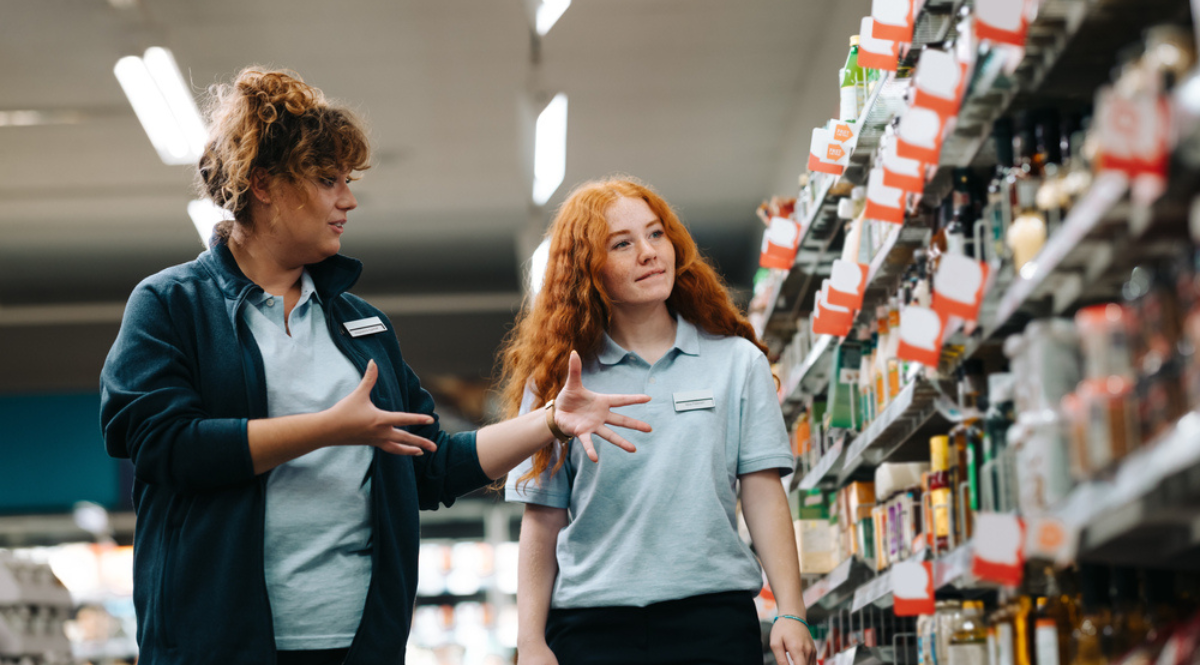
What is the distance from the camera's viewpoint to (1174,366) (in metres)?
1.45

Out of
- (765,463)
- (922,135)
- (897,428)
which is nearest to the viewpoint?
(922,135)

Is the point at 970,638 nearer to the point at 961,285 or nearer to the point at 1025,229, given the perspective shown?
the point at 961,285

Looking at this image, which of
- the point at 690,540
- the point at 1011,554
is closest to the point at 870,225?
the point at 690,540

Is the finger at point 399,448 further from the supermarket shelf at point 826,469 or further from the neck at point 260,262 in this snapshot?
the supermarket shelf at point 826,469

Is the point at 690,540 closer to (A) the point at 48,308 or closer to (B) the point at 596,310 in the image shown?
(B) the point at 596,310

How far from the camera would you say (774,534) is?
8.46 ft

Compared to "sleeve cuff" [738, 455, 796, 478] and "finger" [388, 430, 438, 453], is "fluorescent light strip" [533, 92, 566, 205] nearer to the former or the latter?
"sleeve cuff" [738, 455, 796, 478]

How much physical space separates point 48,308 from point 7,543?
6.86ft

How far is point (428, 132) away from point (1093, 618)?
261 inches

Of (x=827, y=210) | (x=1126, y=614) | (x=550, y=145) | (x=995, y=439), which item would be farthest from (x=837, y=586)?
(x=550, y=145)

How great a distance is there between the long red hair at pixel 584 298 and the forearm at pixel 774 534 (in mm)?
345

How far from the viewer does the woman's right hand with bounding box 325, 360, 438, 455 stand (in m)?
2.00

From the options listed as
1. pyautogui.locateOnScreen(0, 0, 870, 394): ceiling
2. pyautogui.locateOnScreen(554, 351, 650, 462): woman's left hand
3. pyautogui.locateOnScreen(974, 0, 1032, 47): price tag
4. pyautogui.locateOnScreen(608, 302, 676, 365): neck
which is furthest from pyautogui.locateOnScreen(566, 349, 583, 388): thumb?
pyautogui.locateOnScreen(0, 0, 870, 394): ceiling

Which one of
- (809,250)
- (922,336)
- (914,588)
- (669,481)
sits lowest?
(914,588)
